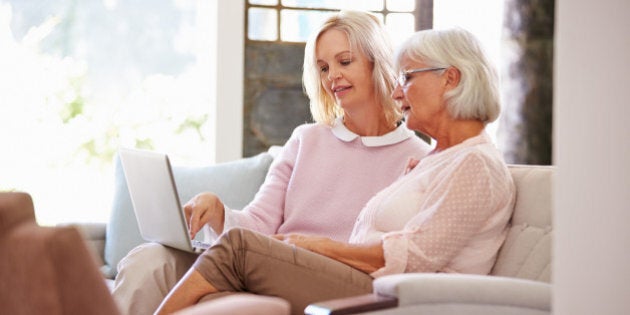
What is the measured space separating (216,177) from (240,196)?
13cm

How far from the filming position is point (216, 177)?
3877 millimetres

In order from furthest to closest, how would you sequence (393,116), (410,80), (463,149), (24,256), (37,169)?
(37,169) → (393,116) → (410,80) → (463,149) → (24,256)

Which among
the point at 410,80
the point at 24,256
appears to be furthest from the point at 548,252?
the point at 24,256

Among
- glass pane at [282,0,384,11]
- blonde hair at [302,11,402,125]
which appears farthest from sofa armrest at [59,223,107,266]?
glass pane at [282,0,384,11]

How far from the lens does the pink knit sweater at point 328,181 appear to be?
126 inches

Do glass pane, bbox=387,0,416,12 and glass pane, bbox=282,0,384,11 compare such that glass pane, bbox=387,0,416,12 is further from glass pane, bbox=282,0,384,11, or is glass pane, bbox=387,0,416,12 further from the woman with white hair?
the woman with white hair

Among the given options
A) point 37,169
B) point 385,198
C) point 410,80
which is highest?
point 410,80

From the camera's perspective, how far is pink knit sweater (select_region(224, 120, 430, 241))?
320 cm

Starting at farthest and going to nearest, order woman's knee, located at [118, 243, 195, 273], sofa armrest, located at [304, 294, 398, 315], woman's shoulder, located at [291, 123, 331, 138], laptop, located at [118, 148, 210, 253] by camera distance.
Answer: woman's shoulder, located at [291, 123, 331, 138], woman's knee, located at [118, 243, 195, 273], laptop, located at [118, 148, 210, 253], sofa armrest, located at [304, 294, 398, 315]

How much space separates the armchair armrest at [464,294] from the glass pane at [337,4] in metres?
3.12

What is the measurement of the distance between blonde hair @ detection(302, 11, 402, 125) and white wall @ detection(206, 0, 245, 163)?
155 centimetres

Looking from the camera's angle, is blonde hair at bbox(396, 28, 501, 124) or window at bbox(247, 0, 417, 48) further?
window at bbox(247, 0, 417, 48)

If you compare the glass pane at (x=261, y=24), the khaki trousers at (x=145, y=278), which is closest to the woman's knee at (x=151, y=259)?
the khaki trousers at (x=145, y=278)

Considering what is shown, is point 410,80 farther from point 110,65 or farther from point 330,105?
point 110,65
